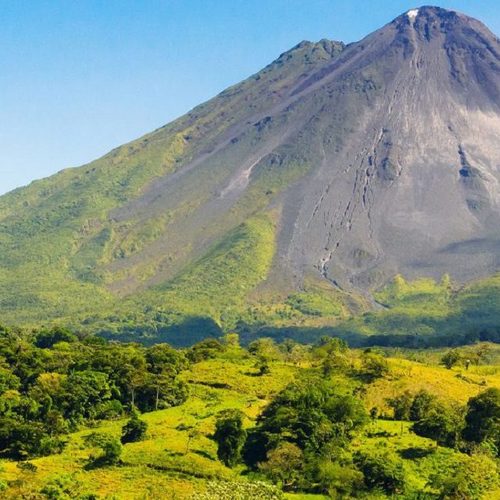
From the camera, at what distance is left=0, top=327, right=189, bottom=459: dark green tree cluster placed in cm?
5744

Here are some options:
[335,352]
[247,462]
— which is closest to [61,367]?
[247,462]

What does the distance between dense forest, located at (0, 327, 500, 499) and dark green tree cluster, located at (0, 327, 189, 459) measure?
116mm

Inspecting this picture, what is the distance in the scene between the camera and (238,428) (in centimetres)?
5678

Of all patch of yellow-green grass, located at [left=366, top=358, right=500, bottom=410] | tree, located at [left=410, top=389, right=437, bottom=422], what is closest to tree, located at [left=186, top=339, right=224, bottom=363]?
patch of yellow-green grass, located at [left=366, top=358, right=500, bottom=410]

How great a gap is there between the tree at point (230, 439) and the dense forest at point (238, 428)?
81 millimetres

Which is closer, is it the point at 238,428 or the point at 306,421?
the point at 238,428

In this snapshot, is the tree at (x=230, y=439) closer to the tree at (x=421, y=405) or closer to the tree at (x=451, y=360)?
the tree at (x=421, y=405)

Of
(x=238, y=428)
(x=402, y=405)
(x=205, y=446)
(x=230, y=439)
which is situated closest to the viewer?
(x=230, y=439)

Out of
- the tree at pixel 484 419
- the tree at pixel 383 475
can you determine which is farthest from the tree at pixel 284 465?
the tree at pixel 484 419

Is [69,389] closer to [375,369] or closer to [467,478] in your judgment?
[375,369]

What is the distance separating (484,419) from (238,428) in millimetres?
16729

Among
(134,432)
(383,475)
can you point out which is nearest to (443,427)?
(383,475)

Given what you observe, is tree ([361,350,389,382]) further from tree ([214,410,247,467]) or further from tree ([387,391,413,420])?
tree ([214,410,247,467])

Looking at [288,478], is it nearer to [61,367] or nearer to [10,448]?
[10,448]
